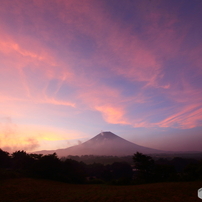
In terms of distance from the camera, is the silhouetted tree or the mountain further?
the mountain

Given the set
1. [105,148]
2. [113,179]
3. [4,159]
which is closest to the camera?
[113,179]

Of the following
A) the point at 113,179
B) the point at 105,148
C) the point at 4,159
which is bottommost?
the point at 105,148

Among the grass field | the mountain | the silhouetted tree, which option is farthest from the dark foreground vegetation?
the mountain

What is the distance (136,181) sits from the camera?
2850 centimetres

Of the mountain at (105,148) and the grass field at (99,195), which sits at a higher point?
the grass field at (99,195)

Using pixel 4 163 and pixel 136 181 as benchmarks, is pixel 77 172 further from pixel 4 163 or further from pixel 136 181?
pixel 4 163

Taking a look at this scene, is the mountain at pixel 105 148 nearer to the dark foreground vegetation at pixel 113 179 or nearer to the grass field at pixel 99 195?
the dark foreground vegetation at pixel 113 179

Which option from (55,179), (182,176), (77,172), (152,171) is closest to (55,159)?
(55,179)

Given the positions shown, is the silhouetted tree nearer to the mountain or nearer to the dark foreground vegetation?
the dark foreground vegetation

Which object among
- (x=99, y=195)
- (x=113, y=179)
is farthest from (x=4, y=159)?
(x=99, y=195)

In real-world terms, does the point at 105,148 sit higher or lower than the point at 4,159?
lower

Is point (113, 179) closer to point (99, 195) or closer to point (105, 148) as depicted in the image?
point (99, 195)

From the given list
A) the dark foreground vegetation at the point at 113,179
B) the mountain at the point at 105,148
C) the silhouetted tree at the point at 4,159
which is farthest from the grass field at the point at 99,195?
the mountain at the point at 105,148

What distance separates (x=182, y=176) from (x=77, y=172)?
2313cm
